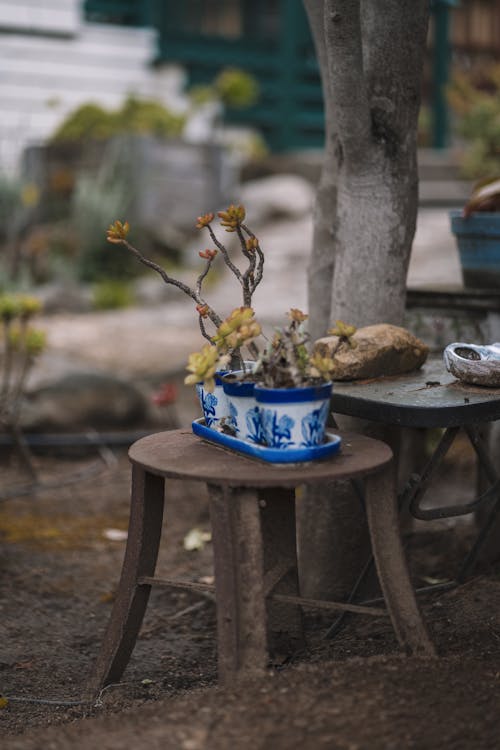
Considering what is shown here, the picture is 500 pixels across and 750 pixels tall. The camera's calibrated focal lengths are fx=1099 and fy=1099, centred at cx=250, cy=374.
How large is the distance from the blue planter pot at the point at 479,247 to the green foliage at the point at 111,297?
19.6 feet

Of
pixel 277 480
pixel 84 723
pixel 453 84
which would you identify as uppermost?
pixel 453 84

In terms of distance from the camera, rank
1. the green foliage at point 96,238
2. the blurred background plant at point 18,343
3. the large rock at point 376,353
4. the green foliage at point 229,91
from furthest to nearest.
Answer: the green foliage at point 229,91 < the green foliage at point 96,238 < the blurred background plant at point 18,343 < the large rock at point 376,353

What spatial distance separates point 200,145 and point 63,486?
6.36 m

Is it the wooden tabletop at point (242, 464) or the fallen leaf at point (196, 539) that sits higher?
the wooden tabletop at point (242, 464)

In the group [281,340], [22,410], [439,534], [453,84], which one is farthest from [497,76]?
[281,340]

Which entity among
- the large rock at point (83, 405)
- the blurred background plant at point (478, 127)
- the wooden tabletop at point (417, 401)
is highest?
the blurred background plant at point (478, 127)

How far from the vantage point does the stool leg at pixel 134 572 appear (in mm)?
2787

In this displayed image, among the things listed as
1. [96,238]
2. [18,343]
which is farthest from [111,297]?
[18,343]

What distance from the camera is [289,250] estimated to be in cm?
1023

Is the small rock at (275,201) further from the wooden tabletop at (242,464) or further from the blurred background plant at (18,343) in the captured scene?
the wooden tabletop at (242,464)

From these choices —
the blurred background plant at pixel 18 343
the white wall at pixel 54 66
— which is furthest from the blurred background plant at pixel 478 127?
the blurred background plant at pixel 18 343

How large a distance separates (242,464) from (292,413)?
0.59ft

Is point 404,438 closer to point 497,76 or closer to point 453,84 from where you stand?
point 497,76

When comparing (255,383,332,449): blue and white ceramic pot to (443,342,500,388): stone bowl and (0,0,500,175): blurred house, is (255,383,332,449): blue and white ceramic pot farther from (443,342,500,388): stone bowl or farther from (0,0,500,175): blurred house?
(0,0,500,175): blurred house
